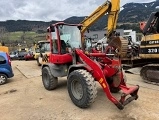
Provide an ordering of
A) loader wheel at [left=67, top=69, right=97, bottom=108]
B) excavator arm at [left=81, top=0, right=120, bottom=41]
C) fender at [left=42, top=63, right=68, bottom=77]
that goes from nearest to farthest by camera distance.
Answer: loader wheel at [left=67, top=69, right=97, bottom=108] → fender at [left=42, top=63, right=68, bottom=77] → excavator arm at [left=81, top=0, right=120, bottom=41]

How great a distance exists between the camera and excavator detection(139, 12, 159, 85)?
886 centimetres

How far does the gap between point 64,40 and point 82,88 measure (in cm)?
235

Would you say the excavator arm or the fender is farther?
the excavator arm

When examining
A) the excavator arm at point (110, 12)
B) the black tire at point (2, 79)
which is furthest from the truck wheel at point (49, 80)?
the black tire at point (2, 79)

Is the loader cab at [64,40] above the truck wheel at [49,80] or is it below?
above

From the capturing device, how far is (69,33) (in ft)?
25.9

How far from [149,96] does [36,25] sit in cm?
9323

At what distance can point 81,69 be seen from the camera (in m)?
6.46

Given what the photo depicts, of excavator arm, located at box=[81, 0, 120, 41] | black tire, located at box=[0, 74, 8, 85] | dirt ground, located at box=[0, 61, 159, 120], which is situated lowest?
dirt ground, located at box=[0, 61, 159, 120]

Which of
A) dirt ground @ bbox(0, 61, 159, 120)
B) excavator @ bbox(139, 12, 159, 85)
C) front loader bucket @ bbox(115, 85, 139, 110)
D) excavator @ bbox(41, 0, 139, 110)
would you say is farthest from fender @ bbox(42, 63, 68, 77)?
excavator @ bbox(139, 12, 159, 85)

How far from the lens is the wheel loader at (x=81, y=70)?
597cm

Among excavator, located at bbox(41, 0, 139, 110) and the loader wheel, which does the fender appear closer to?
excavator, located at bbox(41, 0, 139, 110)

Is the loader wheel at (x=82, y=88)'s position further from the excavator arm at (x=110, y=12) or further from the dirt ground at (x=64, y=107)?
the excavator arm at (x=110, y=12)

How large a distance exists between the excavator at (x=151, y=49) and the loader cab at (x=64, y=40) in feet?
9.88
